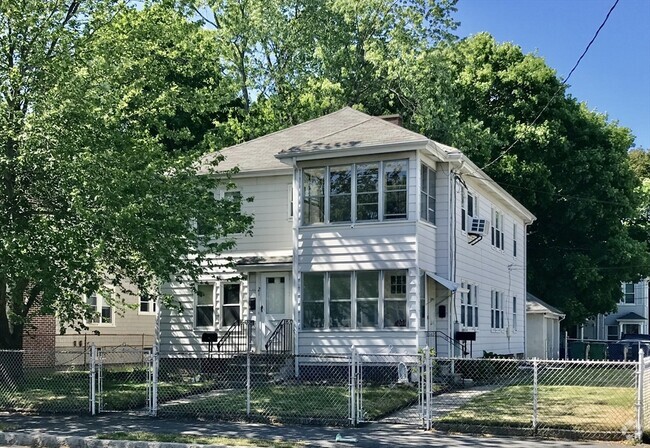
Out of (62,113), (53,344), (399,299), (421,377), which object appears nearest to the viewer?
(421,377)

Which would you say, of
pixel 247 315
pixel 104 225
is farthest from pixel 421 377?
pixel 247 315

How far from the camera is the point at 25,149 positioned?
52.5 ft

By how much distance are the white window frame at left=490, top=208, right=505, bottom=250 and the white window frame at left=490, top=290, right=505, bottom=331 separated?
1.78 meters

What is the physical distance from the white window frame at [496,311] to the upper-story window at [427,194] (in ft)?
23.1

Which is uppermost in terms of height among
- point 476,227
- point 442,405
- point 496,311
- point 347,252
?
point 476,227

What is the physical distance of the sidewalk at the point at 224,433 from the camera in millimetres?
12742

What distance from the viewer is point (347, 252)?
72.9 feet

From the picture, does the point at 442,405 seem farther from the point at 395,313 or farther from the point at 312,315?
the point at 312,315

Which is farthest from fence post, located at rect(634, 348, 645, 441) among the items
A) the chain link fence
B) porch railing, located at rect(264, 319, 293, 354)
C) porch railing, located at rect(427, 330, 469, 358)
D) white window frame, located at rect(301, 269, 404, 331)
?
porch railing, located at rect(264, 319, 293, 354)

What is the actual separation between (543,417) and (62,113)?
10.7 m

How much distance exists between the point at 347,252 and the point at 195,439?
1008 centimetres

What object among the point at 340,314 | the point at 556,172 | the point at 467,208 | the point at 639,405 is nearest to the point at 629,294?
the point at 556,172

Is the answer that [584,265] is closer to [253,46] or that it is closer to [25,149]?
[253,46]

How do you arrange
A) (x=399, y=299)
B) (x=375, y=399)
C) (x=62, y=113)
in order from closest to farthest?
(x=62, y=113) < (x=375, y=399) < (x=399, y=299)
